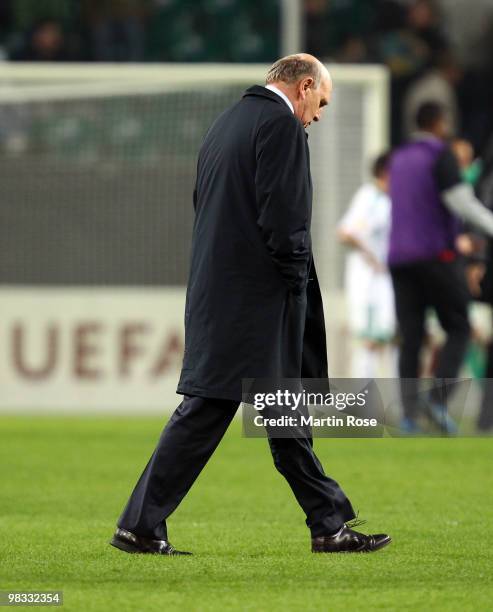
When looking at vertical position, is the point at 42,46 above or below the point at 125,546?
above

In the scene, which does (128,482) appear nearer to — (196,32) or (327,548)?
(327,548)

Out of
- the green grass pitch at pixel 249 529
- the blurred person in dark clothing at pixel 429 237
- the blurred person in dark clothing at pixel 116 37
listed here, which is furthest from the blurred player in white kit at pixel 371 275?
the blurred person in dark clothing at pixel 116 37

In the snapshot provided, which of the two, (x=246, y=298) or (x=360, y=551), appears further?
(x=360, y=551)

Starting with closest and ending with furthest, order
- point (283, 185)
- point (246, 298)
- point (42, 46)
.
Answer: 1. point (283, 185)
2. point (246, 298)
3. point (42, 46)

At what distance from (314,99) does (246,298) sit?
2.61 feet

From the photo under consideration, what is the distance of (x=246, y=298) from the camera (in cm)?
624

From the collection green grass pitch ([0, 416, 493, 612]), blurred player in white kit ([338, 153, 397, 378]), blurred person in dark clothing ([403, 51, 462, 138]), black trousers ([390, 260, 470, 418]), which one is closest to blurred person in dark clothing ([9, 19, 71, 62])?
blurred person in dark clothing ([403, 51, 462, 138])

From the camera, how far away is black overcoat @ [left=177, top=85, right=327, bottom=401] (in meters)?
6.11

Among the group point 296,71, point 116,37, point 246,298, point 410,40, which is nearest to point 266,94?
point 296,71

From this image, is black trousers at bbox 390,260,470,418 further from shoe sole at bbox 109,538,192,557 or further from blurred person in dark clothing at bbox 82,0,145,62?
blurred person in dark clothing at bbox 82,0,145,62

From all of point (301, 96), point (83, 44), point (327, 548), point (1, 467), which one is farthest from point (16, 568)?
point (83, 44)

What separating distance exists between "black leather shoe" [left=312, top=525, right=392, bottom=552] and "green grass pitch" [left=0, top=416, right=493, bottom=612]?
5 cm

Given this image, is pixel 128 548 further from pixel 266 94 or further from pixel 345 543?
pixel 266 94

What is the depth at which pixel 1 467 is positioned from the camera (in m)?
10.0
